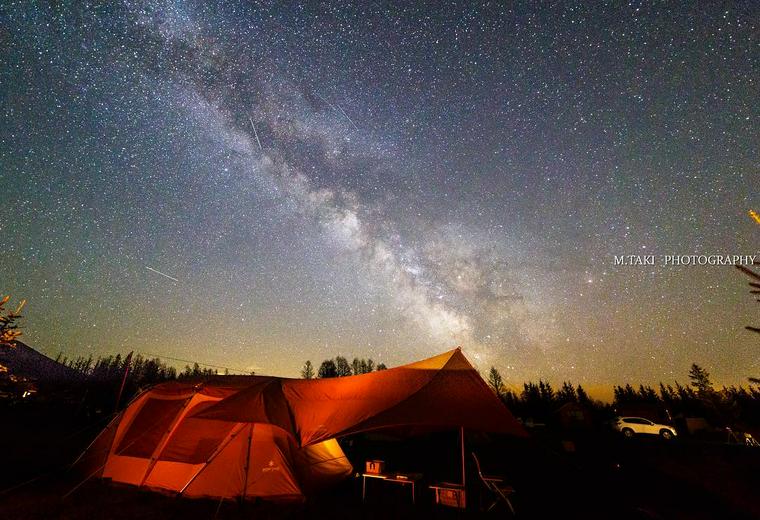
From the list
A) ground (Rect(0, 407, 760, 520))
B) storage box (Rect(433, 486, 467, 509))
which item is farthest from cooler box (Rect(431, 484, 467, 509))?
ground (Rect(0, 407, 760, 520))

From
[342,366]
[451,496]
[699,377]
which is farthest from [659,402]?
[451,496]

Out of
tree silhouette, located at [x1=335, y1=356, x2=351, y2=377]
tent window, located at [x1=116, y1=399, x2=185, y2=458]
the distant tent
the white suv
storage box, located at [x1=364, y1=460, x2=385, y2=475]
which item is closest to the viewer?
the distant tent

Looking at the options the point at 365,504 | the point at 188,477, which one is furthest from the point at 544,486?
the point at 188,477

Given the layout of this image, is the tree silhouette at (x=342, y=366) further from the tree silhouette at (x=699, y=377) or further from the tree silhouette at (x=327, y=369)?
the tree silhouette at (x=699, y=377)

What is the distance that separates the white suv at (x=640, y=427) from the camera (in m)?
21.0

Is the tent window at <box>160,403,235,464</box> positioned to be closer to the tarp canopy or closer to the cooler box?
the tarp canopy

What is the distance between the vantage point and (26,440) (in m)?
13.4

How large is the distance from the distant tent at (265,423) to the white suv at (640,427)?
22.4 meters

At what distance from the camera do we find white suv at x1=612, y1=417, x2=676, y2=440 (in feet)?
69.1

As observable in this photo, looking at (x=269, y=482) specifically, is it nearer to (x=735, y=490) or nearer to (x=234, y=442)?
(x=234, y=442)

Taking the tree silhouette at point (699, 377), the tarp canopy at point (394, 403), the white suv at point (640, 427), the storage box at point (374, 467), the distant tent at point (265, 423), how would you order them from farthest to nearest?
1. the tree silhouette at point (699, 377)
2. the white suv at point (640, 427)
3. the storage box at point (374, 467)
4. the distant tent at point (265, 423)
5. the tarp canopy at point (394, 403)

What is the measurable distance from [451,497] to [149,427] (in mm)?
6710

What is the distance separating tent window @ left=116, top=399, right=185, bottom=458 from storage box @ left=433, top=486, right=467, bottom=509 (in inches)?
233

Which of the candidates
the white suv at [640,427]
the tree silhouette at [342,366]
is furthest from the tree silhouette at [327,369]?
the white suv at [640,427]
